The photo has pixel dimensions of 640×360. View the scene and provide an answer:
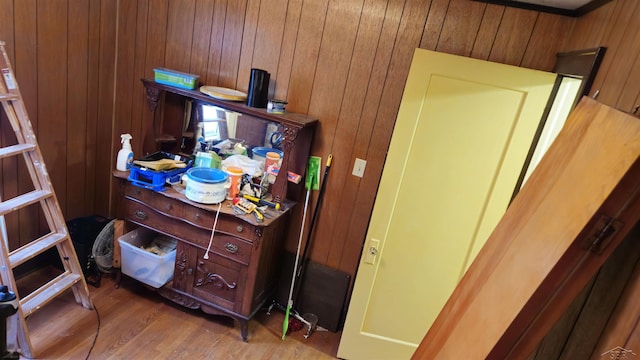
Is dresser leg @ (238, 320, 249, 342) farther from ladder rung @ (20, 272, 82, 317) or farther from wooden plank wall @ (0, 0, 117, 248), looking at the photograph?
wooden plank wall @ (0, 0, 117, 248)

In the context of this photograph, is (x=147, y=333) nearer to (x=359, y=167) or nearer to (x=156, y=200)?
(x=156, y=200)

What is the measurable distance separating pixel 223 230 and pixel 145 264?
2.21 ft

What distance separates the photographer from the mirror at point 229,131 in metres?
2.52

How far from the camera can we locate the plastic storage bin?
2.45m

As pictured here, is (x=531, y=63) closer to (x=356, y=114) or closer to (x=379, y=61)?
(x=379, y=61)

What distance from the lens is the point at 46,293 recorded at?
2145mm

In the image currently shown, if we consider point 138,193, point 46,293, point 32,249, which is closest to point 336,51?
point 138,193

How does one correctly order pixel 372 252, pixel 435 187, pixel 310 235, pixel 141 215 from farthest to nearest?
pixel 310 235 → pixel 141 215 → pixel 372 252 → pixel 435 187

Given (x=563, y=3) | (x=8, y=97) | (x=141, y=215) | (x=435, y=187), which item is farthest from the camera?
(x=141, y=215)

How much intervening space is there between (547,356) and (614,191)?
52 cm

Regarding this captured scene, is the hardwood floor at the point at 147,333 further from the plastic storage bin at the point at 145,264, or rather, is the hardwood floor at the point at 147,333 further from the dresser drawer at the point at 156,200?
the dresser drawer at the point at 156,200

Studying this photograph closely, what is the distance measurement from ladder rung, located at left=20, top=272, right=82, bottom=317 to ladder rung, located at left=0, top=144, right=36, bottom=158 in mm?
774

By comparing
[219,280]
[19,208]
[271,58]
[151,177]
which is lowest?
[219,280]

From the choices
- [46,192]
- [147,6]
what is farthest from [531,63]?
[46,192]
